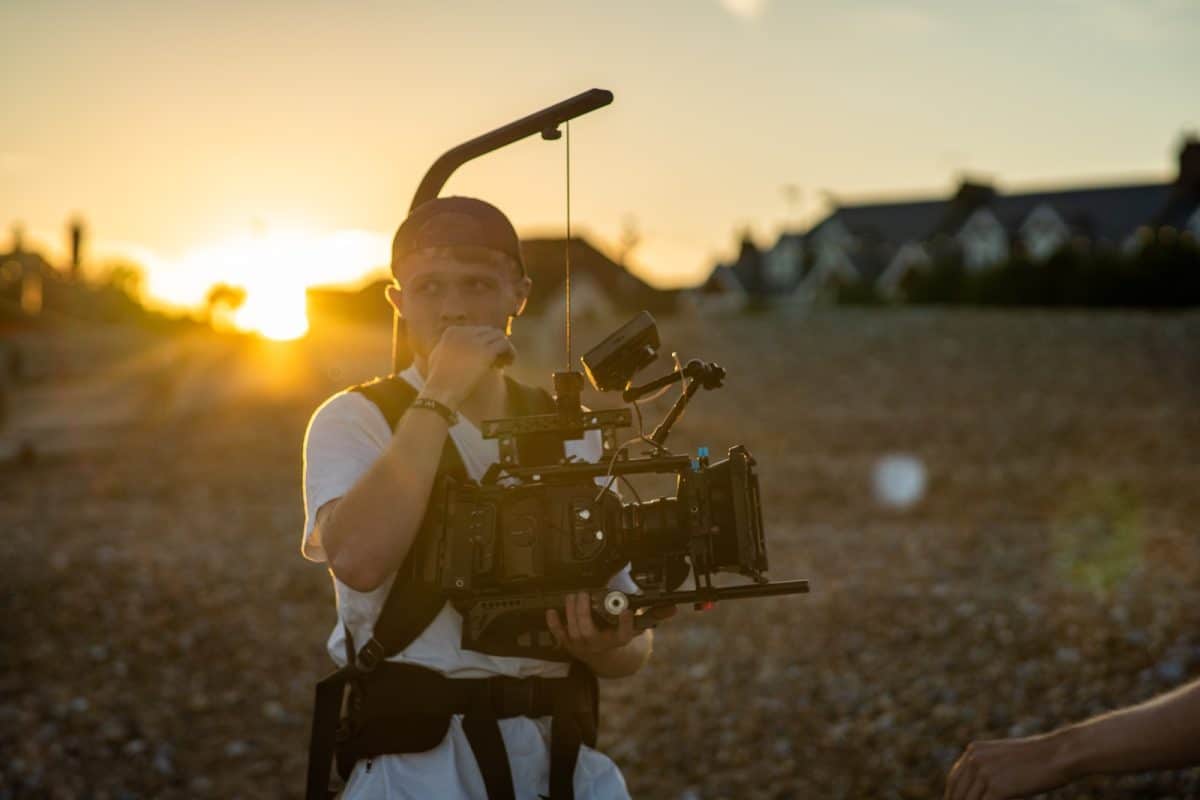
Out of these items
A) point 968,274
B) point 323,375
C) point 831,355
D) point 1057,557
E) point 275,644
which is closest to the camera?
point 275,644

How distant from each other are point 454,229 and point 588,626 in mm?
1025

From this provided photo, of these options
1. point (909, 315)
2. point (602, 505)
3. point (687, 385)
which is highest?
point (909, 315)

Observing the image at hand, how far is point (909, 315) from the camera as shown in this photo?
31.8 meters

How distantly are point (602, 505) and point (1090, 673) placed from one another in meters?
6.36

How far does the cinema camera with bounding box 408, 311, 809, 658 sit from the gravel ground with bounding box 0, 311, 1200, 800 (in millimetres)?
4447

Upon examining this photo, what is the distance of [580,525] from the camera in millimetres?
2512

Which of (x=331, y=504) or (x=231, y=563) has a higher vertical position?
(x=331, y=504)

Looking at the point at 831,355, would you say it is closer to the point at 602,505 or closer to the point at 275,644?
the point at 275,644

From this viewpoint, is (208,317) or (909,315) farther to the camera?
(208,317)

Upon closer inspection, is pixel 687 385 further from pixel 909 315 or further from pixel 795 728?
pixel 909 315

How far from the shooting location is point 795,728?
7.35 metres

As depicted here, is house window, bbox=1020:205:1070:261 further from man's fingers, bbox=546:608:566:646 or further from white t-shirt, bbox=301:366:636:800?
man's fingers, bbox=546:608:566:646

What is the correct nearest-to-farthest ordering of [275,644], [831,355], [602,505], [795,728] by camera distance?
[602,505]
[795,728]
[275,644]
[831,355]

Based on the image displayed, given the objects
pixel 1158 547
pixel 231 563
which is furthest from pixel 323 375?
pixel 1158 547
